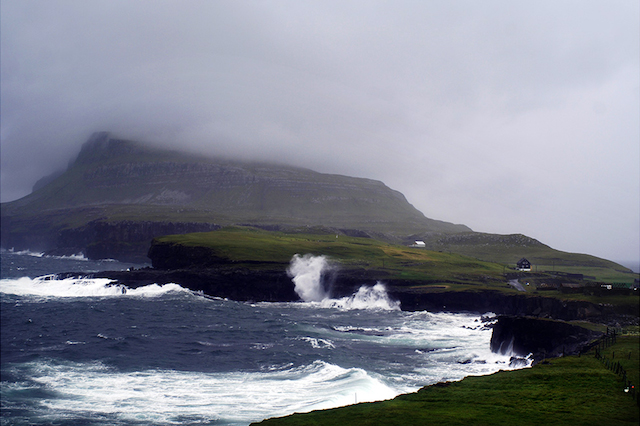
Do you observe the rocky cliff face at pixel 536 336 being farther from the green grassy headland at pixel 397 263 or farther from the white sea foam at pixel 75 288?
the white sea foam at pixel 75 288

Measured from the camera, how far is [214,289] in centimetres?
11381

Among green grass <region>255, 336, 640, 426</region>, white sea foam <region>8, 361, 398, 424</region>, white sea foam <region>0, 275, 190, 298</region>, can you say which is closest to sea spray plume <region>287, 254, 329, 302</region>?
white sea foam <region>0, 275, 190, 298</region>

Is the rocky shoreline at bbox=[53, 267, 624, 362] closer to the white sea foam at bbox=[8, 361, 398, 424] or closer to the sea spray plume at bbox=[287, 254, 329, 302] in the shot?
the sea spray plume at bbox=[287, 254, 329, 302]

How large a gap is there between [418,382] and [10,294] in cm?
8574

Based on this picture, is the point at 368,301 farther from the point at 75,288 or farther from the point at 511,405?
the point at 511,405

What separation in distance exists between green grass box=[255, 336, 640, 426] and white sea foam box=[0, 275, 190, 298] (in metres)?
85.9

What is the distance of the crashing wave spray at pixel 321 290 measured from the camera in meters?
106

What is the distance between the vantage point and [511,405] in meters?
25.7

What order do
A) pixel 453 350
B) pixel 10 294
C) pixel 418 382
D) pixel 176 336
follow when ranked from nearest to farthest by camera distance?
pixel 418 382 < pixel 453 350 < pixel 176 336 < pixel 10 294

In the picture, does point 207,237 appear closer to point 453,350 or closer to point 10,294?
point 10,294

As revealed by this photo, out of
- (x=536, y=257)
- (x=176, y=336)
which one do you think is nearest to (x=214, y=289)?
(x=176, y=336)

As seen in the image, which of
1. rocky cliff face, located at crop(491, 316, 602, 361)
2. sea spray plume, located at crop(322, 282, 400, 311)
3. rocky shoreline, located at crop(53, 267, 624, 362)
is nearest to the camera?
rocky cliff face, located at crop(491, 316, 602, 361)

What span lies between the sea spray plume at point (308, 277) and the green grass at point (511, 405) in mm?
82134

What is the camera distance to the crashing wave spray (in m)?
106
